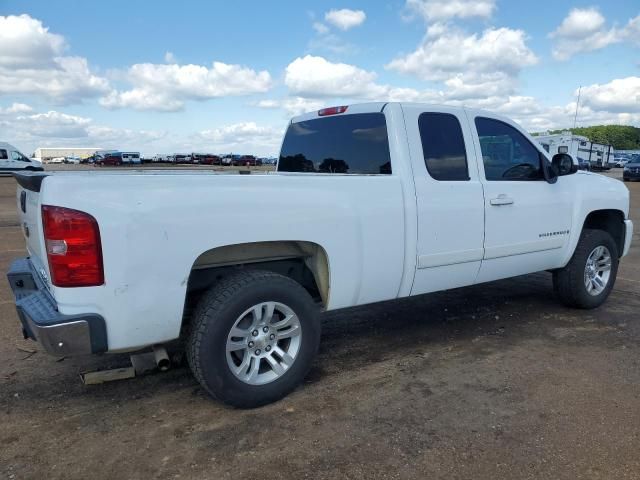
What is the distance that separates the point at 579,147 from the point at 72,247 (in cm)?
5068

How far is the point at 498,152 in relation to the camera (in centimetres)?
453

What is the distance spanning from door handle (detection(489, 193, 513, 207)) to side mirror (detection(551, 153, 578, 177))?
0.72 meters

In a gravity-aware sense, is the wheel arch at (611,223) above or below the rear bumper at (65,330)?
above

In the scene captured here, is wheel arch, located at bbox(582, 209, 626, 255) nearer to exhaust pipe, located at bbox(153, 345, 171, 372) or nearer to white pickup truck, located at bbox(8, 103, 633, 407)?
white pickup truck, located at bbox(8, 103, 633, 407)

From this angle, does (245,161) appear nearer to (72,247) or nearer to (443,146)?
(443,146)

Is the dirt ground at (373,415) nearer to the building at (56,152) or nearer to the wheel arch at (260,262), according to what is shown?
the wheel arch at (260,262)

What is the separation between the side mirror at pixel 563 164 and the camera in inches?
186

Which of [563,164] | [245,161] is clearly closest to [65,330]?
[563,164]

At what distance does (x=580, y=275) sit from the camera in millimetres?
5137

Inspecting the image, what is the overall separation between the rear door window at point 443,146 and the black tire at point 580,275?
1788 mm

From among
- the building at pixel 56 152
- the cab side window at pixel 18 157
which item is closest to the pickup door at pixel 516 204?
the cab side window at pixel 18 157

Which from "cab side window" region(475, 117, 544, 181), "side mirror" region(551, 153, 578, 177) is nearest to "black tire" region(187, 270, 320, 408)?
"cab side window" region(475, 117, 544, 181)

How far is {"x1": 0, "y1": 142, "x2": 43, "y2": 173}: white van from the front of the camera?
3284 cm

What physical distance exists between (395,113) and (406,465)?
2.45 meters
